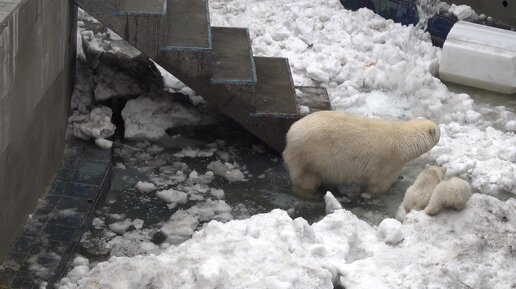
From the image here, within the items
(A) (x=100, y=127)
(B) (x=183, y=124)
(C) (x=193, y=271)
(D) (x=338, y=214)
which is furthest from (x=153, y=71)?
(C) (x=193, y=271)

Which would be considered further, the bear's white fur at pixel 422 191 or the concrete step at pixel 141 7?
the concrete step at pixel 141 7

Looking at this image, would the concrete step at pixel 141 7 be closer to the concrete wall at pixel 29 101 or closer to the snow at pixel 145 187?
the concrete wall at pixel 29 101

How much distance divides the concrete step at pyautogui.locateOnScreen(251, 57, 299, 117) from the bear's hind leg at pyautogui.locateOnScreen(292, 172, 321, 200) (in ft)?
2.66

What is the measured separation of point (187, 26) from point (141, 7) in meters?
0.70

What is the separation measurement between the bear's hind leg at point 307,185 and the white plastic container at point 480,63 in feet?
11.6

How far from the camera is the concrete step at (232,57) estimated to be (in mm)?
9016

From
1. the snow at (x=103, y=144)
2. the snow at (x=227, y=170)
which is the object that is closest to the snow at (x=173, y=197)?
the snow at (x=227, y=170)

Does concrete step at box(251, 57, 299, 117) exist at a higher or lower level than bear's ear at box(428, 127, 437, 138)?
lower

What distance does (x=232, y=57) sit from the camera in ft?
31.4

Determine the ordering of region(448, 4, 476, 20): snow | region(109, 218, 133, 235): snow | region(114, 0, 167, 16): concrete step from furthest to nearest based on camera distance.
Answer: region(448, 4, 476, 20): snow, region(114, 0, 167, 16): concrete step, region(109, 218, 133, 235): snow

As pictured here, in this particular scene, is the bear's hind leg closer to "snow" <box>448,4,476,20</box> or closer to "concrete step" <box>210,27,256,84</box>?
"concrete step" <box>210,27,256,84</box>

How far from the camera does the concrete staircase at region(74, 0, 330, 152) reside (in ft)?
28.6

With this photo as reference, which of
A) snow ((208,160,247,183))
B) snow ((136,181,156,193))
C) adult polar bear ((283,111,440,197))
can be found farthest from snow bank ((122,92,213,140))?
adult polar bear ((283,111,440,197))

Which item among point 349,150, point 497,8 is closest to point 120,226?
point 349,150
